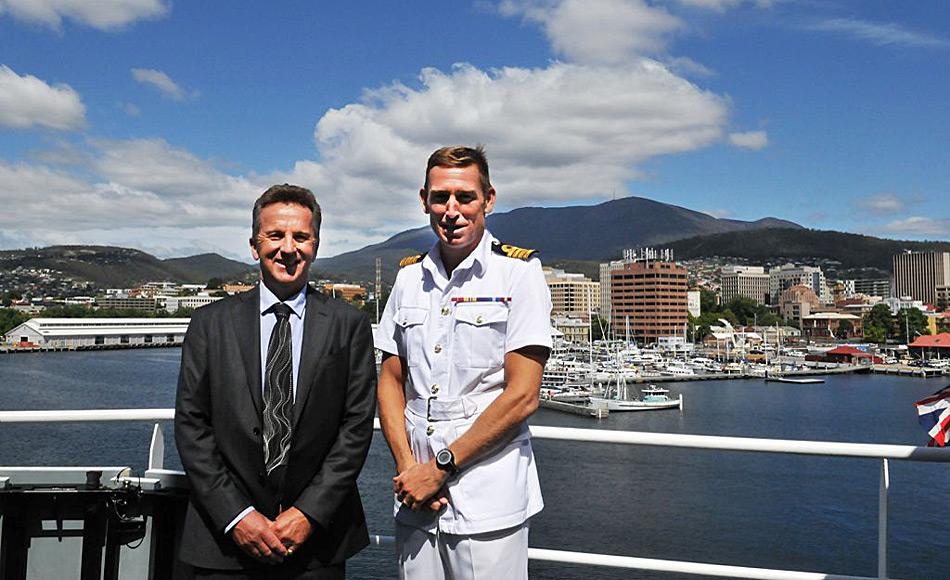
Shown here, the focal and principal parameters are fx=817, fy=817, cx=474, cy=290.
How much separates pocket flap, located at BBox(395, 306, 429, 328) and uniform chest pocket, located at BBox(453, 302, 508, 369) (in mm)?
108

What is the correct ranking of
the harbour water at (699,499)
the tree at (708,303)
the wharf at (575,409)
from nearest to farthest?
the harbour water at (699,499), the wharf at (575,409), the tree at (708,303)

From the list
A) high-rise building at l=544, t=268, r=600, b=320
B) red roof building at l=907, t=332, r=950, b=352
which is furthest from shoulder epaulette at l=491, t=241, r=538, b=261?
high-rise building at l=544, t=268, r=600, b=320

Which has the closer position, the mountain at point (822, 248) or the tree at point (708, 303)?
the tree at point (708, 303)

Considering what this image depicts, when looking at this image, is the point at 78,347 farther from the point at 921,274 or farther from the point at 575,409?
the point at 921,274

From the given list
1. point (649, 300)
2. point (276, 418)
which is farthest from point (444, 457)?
point (649, 300)

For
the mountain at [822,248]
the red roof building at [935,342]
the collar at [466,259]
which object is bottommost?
the red roof building at [935,342]

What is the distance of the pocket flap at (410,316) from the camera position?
5.98 ft

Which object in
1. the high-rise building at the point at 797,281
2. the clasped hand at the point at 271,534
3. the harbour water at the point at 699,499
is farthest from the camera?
the high-rise building at the point at 797,281

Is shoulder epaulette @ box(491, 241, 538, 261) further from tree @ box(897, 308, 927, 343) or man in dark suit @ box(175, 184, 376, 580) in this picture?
tree @ box(897, 308, 927, 343)

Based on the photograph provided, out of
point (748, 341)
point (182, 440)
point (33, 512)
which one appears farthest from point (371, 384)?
point (748, 341)

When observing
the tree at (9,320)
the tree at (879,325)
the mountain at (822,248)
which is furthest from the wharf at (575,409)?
the mountain at (822,248)

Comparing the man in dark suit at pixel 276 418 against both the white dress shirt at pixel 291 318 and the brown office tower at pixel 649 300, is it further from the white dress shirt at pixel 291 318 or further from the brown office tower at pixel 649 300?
the brown office tower at pixel 649 300

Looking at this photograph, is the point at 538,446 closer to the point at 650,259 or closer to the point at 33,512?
the point at 33,512

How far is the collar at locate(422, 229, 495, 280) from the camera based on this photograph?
1.80m
